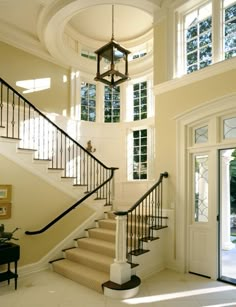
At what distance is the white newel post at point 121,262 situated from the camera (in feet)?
13.9

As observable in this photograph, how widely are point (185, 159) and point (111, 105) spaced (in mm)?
4205

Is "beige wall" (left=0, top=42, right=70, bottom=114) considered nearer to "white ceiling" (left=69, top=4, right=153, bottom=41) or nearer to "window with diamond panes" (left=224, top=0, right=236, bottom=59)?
"white ceiling" (left=69, top=4, right=153, bottom=41)

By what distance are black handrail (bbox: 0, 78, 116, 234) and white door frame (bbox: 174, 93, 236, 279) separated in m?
2.03

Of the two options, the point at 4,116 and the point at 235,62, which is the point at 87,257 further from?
the point at 235,62

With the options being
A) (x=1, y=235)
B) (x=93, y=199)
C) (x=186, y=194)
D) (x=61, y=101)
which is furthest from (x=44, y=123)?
(x=186, y=194)

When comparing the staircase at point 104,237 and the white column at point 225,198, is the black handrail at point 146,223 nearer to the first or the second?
the staircase at point 104,237

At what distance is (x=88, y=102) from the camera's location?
8625 millimetres

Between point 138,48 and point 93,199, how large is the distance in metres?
4.94

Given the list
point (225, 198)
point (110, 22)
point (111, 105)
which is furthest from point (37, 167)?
point (225, 198)

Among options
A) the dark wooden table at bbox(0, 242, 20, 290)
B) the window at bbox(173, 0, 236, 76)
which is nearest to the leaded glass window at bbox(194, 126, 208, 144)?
the window at bbox(173, 0, 236, 76)

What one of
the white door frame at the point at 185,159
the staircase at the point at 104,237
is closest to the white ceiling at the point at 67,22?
the staircase at the point at 104,237

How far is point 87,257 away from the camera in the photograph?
5098mm

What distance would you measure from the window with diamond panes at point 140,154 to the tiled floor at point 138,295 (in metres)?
3.65

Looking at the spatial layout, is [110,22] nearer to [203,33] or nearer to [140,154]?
[203,33]
